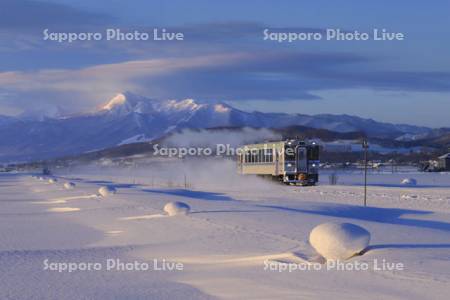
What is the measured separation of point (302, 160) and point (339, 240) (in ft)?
115

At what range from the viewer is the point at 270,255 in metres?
15.7

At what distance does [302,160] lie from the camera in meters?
48.6

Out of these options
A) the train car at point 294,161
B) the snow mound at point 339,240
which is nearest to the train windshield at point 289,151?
the train car at point 294,161

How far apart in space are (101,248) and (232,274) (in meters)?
5.91

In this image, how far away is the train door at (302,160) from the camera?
48.6 meters

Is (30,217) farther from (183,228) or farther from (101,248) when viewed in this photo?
(101,248)

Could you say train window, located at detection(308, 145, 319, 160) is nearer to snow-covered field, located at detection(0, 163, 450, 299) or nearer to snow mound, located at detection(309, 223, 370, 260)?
snow-covered field, located at detection(0, 163, 450, 299)

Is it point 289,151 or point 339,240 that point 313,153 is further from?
point 339,240

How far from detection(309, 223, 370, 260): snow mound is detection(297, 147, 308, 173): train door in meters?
34.7

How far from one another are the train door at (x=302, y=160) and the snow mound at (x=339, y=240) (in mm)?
34731

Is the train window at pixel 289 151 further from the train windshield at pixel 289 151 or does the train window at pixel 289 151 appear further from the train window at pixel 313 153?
the train window at pixel 313 153

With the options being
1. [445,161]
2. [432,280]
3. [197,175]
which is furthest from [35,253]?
[445,161]

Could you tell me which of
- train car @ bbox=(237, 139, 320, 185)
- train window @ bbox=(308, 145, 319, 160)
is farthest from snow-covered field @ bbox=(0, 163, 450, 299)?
train window @ bbox=(308, 145, 319, 160)

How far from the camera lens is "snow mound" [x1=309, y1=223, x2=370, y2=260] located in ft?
44.4
